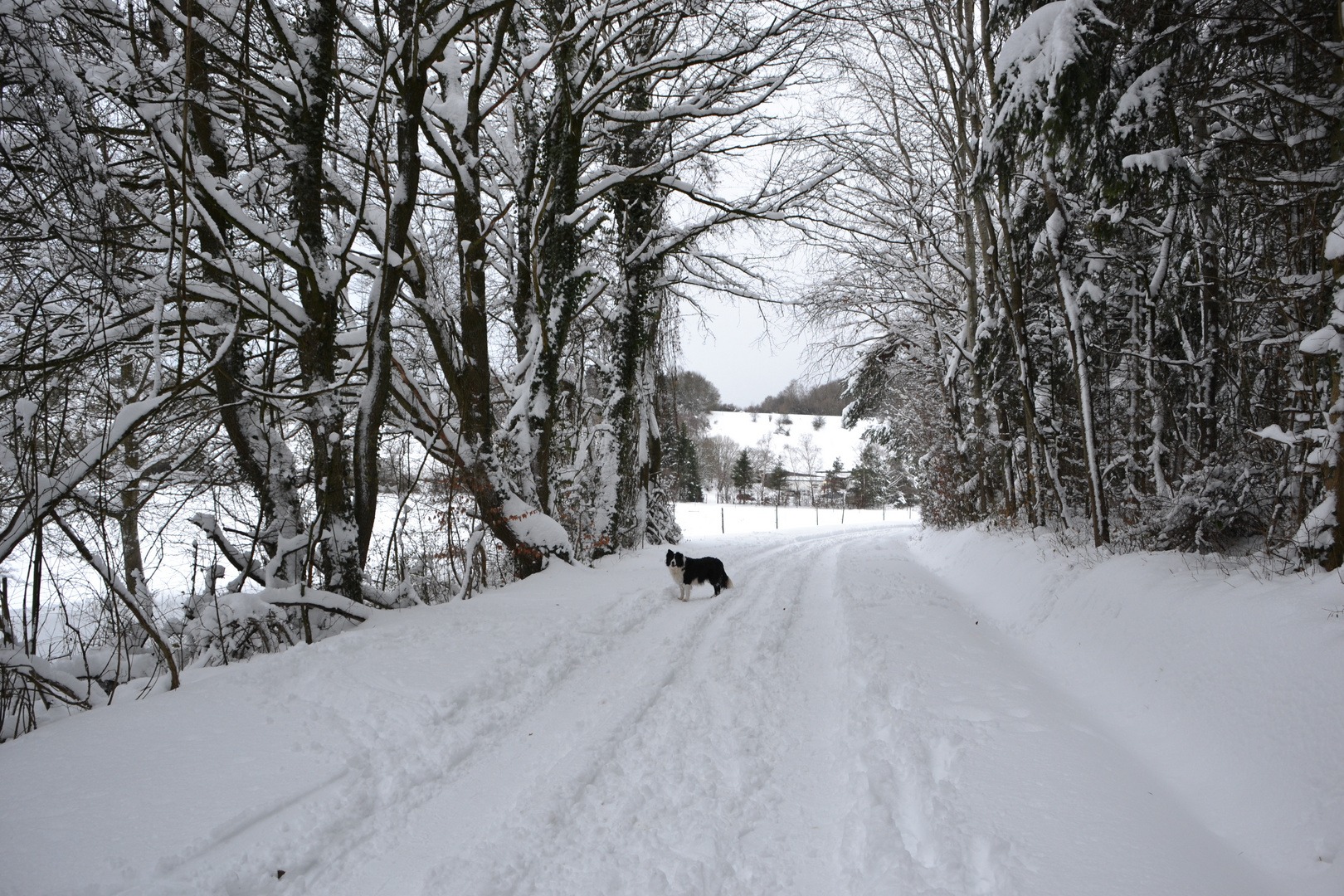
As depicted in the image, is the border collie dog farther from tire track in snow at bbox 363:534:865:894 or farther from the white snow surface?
tire track in snow at bbox 363:534:865:894

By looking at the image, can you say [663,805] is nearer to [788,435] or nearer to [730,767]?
[730,767]

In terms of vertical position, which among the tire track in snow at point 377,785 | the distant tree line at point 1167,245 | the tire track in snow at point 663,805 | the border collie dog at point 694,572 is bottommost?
the tire track in snow at point 663,805

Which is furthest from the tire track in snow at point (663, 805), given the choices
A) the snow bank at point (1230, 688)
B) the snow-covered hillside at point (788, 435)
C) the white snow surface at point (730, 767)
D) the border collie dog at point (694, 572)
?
the snow-covered hillside at point (788, 435)

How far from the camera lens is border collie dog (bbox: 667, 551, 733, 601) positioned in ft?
24.1

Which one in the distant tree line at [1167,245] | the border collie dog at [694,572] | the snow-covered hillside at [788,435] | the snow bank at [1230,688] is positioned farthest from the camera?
the snow-covered hillside at [788,435]

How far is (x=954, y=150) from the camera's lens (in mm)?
10930

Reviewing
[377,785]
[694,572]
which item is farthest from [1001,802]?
[694,572]

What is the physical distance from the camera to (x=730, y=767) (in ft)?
10.2

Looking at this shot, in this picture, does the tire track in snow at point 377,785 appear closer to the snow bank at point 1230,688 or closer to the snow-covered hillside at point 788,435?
the snow bank at point 1230,688

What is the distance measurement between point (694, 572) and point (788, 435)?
71.0 meters

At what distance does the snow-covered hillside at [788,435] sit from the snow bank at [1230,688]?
61.5 m

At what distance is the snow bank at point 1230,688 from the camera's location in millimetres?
2482

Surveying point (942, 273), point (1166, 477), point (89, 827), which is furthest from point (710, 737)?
point (942, 273)

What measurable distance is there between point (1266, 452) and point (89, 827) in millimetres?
8004
